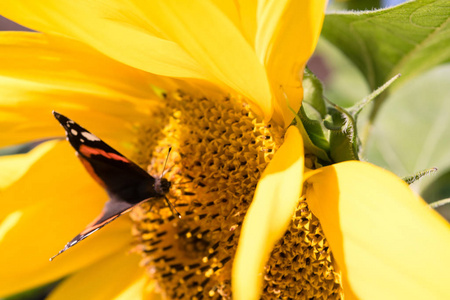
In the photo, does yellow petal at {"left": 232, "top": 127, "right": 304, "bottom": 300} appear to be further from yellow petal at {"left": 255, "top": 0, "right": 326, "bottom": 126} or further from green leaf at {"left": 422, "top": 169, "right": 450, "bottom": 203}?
green leaf at {"left": 422, "top": 169, "right": 450, "bottom": 203}

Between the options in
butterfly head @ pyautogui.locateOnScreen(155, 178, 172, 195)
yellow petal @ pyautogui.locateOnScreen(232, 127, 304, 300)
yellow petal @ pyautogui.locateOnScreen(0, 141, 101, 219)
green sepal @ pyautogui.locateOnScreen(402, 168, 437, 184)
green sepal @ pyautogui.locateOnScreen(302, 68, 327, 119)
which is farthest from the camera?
yellow petal @ pyautogui.locateOnScreen(0, 141, 101, 219)

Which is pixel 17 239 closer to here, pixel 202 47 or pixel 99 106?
pixel 99 106

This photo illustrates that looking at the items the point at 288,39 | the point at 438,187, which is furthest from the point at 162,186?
the point at 438,187

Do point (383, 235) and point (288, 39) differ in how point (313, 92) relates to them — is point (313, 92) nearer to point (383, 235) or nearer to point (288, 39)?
point (288, 39)

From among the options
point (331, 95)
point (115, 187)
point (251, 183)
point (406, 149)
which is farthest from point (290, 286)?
point (331, 95)

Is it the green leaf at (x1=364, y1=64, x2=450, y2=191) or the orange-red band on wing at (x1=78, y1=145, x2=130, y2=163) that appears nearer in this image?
the orange-red band on wing at (x1=78, y1=145, x2=130, y2=163)

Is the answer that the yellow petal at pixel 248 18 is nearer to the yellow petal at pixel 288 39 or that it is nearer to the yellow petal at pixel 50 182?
the yellow petal at pixel 288 39

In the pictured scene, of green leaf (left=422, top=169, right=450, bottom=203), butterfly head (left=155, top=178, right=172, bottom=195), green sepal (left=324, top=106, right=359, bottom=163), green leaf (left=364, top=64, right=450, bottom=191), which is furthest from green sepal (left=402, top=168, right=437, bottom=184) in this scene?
green leaf (left=364, top=64, right=450, bottom=191)
